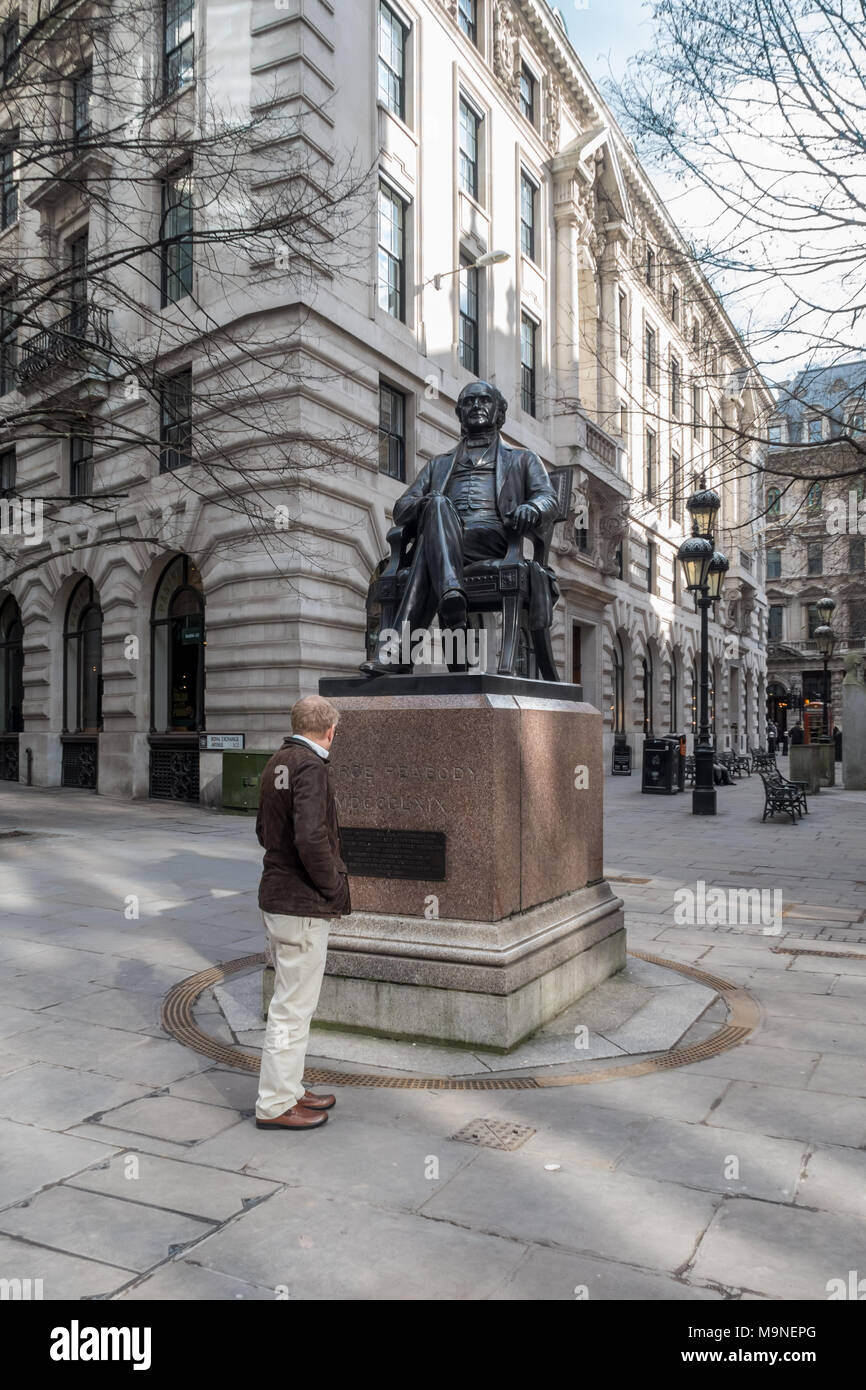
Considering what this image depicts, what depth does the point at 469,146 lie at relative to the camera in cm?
2533

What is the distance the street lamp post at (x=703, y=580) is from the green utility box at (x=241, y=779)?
27.8 ft

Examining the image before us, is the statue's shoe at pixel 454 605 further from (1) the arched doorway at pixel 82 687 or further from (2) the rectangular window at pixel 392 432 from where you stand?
(1) the arched doorway at pixel 82 687

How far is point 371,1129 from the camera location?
4211 mm

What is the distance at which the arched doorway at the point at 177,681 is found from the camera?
1989cm

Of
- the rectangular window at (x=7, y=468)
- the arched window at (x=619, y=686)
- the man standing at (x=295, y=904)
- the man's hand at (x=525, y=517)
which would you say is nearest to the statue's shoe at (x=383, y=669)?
the man's hand at (x=525, y=517)

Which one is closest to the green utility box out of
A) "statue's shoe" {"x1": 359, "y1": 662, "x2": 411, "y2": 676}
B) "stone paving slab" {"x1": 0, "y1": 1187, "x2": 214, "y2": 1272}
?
"statue's shoe" {"x1": 359, "y1": 662, "x2": 411, "y2": 676}

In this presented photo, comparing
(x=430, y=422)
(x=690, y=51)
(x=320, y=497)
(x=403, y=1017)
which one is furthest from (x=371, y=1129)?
(x=430, y=422)

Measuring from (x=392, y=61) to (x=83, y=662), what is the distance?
50.6 ft

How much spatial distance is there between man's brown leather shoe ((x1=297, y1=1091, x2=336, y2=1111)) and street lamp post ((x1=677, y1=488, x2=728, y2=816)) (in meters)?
15.5

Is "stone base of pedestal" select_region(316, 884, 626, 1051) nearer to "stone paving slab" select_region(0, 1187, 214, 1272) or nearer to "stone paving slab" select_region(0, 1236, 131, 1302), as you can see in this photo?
"stone paving slab" select_region(0, 1187, 214, 1272)

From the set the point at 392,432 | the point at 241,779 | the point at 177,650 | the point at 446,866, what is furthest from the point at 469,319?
the point at 446,866

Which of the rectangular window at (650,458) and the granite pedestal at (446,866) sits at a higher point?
the rectangular window at (650,458)

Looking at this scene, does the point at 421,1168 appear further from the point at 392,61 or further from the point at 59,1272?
the point at 392,61

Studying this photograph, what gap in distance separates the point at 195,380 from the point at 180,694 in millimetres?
6396
